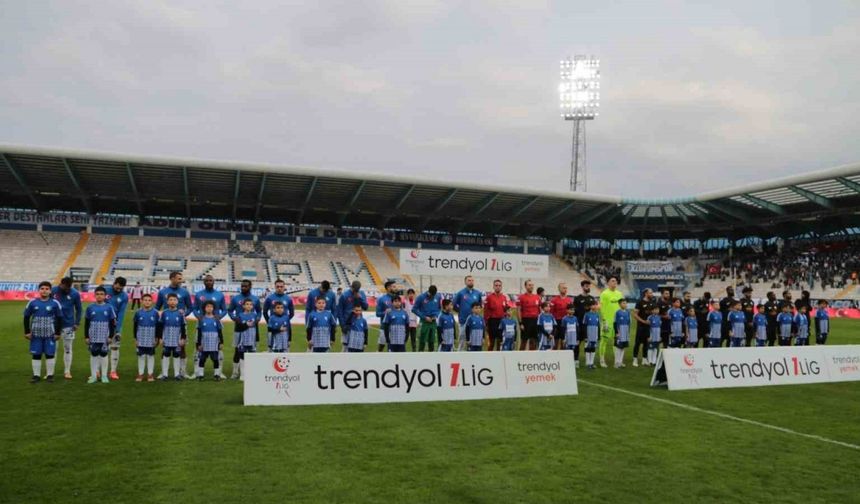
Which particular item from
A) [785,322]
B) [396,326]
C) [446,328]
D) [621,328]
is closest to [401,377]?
[396,326]

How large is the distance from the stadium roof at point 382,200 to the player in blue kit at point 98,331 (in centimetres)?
2864

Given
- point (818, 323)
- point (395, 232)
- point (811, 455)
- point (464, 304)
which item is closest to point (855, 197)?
point (818, 323)

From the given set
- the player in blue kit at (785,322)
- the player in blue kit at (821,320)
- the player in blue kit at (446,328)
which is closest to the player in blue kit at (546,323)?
the player in blue kit at (446,328)

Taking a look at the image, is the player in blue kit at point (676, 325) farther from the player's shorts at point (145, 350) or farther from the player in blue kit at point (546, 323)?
the player's shorts at point (145, 350)

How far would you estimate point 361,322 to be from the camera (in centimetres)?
1177

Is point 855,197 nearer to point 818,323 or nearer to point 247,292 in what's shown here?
point 818,323

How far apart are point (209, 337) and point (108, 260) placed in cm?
3668

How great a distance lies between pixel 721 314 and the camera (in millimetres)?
15914

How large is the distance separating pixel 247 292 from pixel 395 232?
41.9 metres

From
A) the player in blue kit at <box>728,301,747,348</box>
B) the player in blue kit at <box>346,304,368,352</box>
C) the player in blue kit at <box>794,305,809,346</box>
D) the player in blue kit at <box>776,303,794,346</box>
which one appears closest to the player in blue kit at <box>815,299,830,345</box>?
the player in blue kit at <box>794,305,809,346</box>

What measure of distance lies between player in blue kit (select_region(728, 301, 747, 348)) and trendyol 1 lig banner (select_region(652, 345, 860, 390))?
2542mm

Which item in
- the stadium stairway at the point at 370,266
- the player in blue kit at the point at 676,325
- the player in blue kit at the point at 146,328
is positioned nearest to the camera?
the player in blue kit at the point at 146,328

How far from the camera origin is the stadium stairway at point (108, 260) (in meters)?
40.6

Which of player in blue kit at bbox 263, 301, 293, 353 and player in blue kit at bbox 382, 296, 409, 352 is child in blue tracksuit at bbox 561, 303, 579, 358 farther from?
player in blue kit at bbox 263, 301, 293, 353
